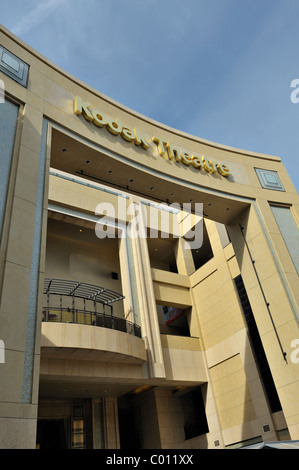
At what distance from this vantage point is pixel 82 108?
33.7 feet

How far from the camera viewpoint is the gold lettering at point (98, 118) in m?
10.5

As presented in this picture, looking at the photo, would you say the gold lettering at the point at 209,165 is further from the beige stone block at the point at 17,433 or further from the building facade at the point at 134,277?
the beige stone block at the point at 17,433

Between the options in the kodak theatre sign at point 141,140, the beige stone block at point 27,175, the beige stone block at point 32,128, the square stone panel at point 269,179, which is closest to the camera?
the beige stone block at point 27,175

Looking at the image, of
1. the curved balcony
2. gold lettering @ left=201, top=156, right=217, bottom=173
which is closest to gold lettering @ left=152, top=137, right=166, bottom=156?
gold lettering @ left=201, top=156, right=217, bottom=173

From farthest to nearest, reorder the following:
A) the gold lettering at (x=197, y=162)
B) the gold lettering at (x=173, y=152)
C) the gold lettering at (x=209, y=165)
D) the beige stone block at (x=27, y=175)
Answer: the gold lettering at (x=209, y=165) < the gold lettering at (x=197, y=162) < the gold lettering at (x=173, y=152) < the beige stone block at (x=27, y=175)

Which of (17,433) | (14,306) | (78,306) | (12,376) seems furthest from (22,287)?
(78,306)

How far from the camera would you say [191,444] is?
18.8m

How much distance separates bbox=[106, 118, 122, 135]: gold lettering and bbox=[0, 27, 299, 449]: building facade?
0.04m

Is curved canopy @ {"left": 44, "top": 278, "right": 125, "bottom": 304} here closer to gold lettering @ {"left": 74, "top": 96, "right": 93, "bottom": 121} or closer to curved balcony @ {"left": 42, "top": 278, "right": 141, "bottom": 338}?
curved balcony @ {"left": 42, "top": 278, "right": 141, "bottom": 338}

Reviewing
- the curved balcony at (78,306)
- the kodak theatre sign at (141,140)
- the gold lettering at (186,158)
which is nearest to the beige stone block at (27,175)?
the kodak theatre sign at (141,140)

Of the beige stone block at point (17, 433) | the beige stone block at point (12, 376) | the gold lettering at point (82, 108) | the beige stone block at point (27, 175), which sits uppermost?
the gold lettering at point (82, 108)
